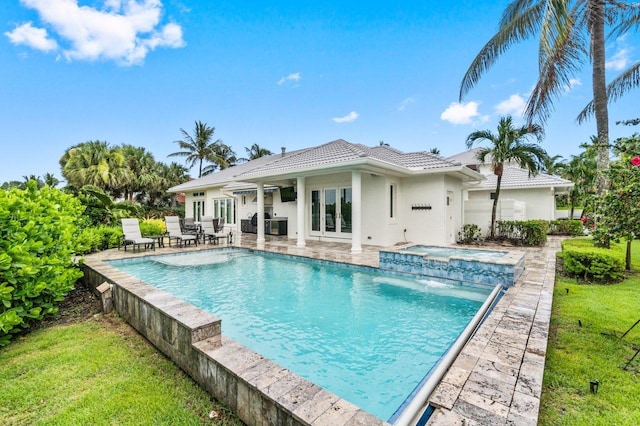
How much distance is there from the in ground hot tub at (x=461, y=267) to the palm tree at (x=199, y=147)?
130 ft

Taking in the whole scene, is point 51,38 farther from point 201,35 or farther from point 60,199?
point 60,199

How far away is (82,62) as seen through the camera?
68.4ft

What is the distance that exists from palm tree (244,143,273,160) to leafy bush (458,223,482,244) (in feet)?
134

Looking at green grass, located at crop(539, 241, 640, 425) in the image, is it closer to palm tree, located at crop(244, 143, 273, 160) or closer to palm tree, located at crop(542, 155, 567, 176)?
palm tree, located at crop(542, 155, 567, 176)

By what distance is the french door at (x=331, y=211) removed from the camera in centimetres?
1658

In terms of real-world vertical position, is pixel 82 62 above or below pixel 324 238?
above

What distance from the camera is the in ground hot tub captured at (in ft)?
26.1


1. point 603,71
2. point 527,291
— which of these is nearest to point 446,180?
point 603,71

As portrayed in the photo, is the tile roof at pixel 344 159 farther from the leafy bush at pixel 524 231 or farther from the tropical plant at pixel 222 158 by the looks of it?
the tropical plant at pixel 222 158

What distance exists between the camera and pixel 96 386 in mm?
3701

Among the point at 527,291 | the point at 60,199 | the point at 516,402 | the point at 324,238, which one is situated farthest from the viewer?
the point at 324,238

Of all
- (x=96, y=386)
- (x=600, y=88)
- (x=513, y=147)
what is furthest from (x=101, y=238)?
(x=600, y=88)

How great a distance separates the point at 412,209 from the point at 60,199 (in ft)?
46.4

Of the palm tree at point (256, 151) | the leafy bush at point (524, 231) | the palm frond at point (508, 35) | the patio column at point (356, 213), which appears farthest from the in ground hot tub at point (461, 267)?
A: the palm tree at point (256, 151)
